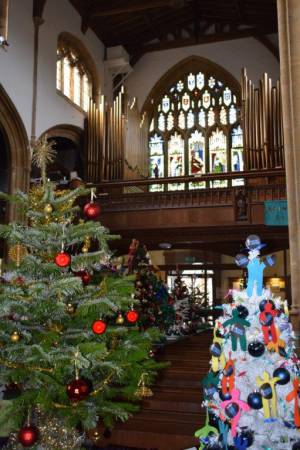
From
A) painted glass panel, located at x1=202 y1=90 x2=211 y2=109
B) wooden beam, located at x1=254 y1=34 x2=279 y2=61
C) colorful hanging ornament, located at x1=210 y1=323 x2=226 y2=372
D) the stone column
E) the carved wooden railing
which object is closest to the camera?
colorful hanging ornament, located at x1=210 y1=323 x2=226 y2=372

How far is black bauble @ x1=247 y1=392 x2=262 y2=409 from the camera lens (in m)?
2.93

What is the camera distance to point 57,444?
3.05 m

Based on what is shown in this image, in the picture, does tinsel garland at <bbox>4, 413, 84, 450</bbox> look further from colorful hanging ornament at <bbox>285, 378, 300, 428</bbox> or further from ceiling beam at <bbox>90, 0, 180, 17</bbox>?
ceiling beam at <bbox>90, 0, 180, 17</bbox>

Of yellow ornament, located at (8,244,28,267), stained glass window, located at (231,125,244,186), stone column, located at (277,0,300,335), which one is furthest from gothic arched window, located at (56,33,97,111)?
yellow ornament, located at (8,244,28,267)

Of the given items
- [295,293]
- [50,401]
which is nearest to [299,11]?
[295,293]

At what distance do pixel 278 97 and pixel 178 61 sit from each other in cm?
418

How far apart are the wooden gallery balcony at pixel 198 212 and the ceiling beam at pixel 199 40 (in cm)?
497

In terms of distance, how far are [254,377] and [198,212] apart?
22.7 feet

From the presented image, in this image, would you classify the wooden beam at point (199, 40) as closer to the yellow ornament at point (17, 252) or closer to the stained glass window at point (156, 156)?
the stained glass window at point (156, 156)

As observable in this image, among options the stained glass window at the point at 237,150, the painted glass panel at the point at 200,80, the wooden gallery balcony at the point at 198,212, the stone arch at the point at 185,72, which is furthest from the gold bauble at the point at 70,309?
the painted glass panel at the point at 200,80

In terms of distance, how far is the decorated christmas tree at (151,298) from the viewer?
7914mm

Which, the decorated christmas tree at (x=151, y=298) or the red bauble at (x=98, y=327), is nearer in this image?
the red bauble at (x=98, y=327)

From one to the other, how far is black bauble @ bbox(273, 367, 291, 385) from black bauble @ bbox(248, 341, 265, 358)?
0.44 feet

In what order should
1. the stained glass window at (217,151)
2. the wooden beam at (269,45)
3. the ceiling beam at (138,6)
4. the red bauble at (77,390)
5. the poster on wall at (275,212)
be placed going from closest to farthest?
the red bauble at (77,390) → the poster on wall at (275,212) → the ceiling beam at (138,6) → the wooden beam at (269,45) → the stained glass window at (217,151)
